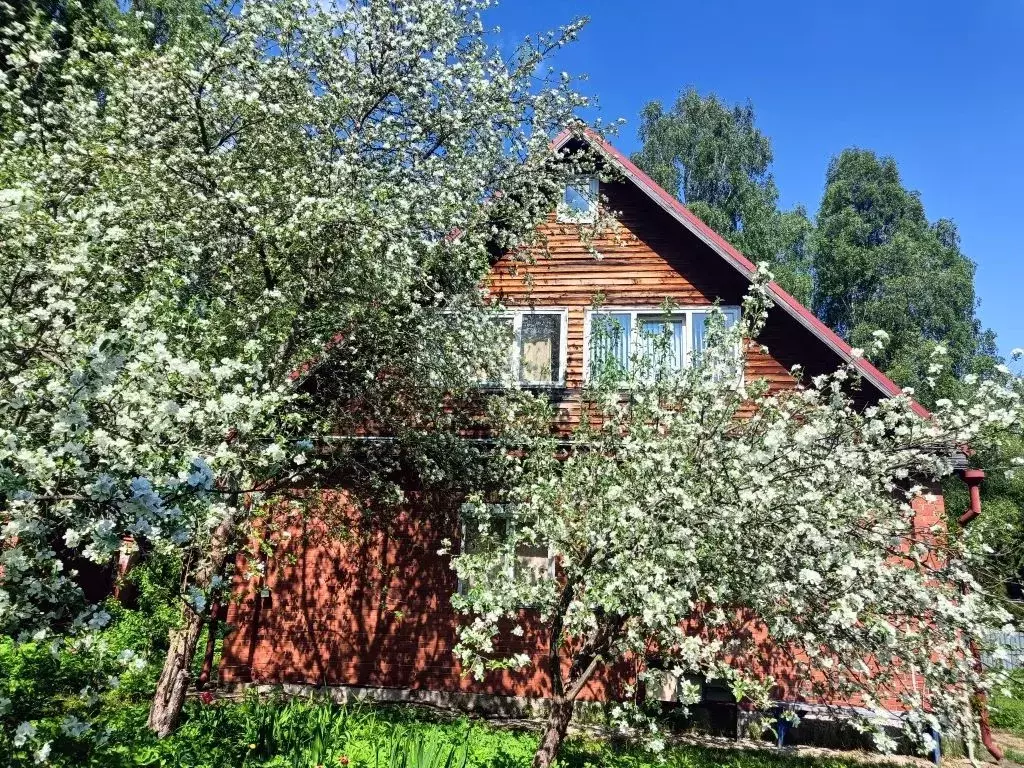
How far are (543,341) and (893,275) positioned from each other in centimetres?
3559

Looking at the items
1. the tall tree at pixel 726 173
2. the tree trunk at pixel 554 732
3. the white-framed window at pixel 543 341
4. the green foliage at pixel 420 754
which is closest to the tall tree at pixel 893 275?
the tall tree at pixel 726 173

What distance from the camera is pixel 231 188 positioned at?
8281mm

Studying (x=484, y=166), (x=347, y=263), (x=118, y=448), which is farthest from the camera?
(x=484, y=166)

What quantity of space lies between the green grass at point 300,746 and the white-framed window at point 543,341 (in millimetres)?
6528

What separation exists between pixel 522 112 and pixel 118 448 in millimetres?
8862

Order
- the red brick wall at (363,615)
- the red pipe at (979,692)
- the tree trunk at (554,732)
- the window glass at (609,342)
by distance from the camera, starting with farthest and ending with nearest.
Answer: the red brick wall at (363,615), the window glass at (609,342), the red pipe at (979,692), the tree trunk at (554,732)

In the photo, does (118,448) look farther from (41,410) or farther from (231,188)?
(231,188)

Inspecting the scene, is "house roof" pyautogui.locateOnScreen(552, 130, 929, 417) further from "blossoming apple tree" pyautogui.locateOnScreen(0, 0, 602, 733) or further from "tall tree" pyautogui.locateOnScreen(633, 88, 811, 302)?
"tall tree" pyautogui.locateOnScreen(633, 88, 811, 302)

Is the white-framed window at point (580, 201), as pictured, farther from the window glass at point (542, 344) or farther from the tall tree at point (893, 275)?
the tall tree at point (893, 275)

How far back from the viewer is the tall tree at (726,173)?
131 ft

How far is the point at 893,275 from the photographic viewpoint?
131 ft

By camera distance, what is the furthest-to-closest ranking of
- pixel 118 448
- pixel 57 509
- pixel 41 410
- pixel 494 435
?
pixel 494 435 → pixel 41 410 → pixel 118 448 → pixel 57 509

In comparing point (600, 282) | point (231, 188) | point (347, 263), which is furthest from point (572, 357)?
point (231, 188)

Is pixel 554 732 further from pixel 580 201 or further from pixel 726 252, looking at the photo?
pixel 580 201
